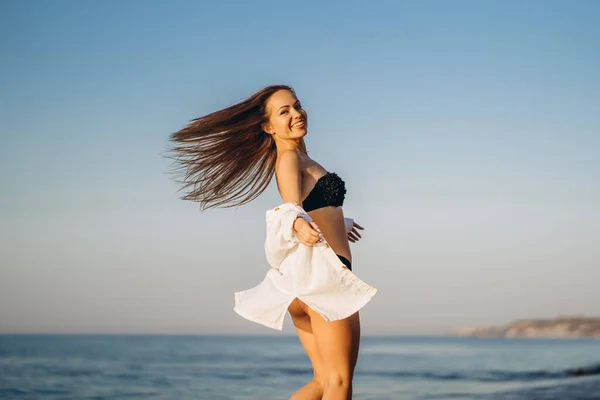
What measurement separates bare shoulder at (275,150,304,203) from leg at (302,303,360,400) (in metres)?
0.59

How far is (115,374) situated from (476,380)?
848 centimetres

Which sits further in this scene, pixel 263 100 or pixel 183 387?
pixel 183 387

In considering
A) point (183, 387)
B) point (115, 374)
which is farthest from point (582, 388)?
point (115, 374)

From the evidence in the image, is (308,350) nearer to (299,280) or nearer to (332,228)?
(299,280)

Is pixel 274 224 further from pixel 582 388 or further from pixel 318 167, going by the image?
pixel 582 388

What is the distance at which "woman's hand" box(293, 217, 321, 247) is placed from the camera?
11.8ft

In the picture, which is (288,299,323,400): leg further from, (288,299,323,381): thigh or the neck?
the neck

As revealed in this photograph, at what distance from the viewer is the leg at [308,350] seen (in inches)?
153

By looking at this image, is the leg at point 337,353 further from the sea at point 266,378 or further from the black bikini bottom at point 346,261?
the sea at point 266,378

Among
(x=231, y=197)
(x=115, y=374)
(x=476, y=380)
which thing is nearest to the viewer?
(x=231, y=197)

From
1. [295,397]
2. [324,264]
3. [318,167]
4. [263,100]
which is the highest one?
[263,100]

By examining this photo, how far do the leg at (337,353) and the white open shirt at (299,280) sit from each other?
109 mm

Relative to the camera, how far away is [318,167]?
4.09 metres

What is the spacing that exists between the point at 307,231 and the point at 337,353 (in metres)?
0.63
